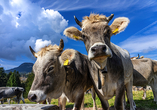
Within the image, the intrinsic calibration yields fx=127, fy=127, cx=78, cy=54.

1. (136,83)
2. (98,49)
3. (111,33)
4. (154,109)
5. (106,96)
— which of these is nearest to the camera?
(98,49)

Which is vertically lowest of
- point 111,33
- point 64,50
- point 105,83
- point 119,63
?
point 105,83

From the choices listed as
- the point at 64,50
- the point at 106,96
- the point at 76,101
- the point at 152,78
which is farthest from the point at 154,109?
the point at 64,50

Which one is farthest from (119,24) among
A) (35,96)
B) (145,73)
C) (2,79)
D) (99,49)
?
(2,79)

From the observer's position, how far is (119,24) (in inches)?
138

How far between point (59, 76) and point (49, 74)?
0.34 metres

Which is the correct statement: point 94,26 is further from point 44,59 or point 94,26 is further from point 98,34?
point 44,59

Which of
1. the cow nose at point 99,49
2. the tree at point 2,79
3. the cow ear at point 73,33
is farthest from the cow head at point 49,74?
the tree at point 2,79

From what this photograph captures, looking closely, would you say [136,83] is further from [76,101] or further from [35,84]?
[35,84]

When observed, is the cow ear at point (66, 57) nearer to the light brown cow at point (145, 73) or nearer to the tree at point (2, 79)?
the light brown cow at point (145, 73)

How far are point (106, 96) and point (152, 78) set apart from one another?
5617 millimetres

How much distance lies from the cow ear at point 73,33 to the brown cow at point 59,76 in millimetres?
343

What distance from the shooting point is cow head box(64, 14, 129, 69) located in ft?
8.11

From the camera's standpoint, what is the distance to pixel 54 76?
10.9 feet

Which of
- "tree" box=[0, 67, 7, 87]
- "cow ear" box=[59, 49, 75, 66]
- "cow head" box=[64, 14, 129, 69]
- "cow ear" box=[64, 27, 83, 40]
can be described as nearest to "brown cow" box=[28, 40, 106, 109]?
"cow ear" box=[59, 49, 75, 66]
